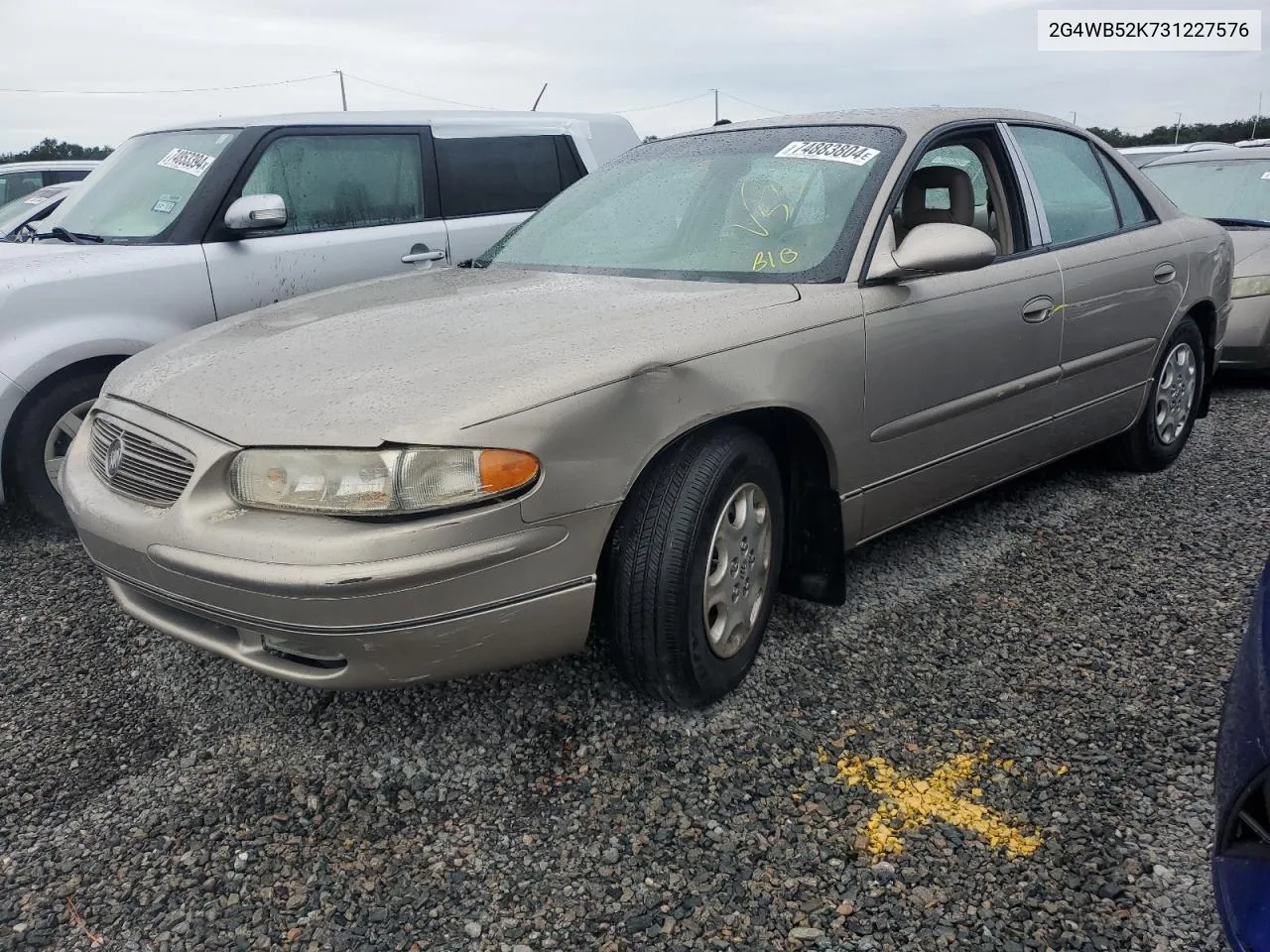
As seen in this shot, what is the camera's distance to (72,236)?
14.6 ft

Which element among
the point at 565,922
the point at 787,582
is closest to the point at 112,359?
the point at 787,582

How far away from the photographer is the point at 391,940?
1910 mm

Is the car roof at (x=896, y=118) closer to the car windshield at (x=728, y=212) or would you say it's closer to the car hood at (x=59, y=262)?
the car windshield at (x=728, y=212)

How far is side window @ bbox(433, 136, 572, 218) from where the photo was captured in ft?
17.0

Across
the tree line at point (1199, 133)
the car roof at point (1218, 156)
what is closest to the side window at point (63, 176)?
the car roof at point (1218, 156)

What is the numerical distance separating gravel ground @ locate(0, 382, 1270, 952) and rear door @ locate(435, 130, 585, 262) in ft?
8.60

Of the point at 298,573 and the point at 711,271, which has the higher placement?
the point at 711,271

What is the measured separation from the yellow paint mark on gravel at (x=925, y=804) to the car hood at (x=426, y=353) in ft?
3.42

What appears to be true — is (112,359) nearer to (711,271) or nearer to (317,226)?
(317,226)

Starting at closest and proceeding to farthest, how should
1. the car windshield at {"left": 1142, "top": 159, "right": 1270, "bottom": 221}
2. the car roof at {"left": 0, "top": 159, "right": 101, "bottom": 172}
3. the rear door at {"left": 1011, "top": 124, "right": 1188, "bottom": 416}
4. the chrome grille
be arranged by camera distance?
1. the chrome grille
2. the rear door at {"left": 1011, "top": 124, "right": 1188, "bottom": 416}
3. the car windshield at {"left": 1142, "top": 159, "right": 1270, "bottom": 221}
4. the car roof at {"left": 0, "top": 159, "right": 101, "bottom": 172}

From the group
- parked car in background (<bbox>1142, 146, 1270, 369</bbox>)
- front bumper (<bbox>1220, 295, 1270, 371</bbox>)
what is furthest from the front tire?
front bumper (<bbox>1220, 295, 1270, 371</bbox>)

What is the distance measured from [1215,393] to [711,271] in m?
4.77

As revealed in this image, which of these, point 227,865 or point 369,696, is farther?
point 369,696

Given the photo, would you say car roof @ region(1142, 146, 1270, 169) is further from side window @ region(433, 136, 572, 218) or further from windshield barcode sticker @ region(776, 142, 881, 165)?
windshield barcode sticker @ region(776, 142, 881, 165)
